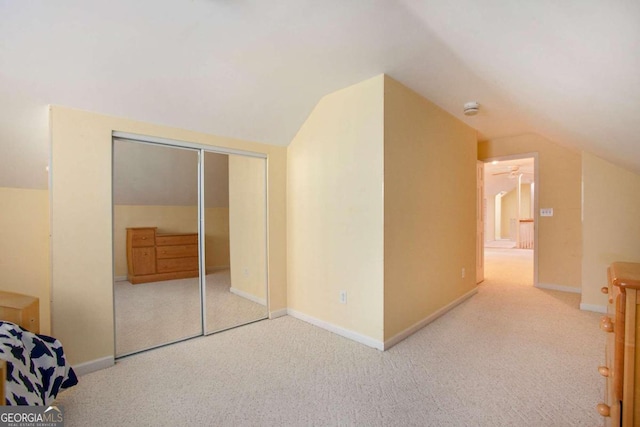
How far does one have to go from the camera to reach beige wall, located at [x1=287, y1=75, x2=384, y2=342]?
2426 mm

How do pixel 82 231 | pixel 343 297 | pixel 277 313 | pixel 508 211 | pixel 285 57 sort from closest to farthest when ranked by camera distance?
pixel 82 231 → pixel 285 57 → pixel 343 297 → pixel 277 313 → pixel 508 211

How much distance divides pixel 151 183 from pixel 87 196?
0.59 metres

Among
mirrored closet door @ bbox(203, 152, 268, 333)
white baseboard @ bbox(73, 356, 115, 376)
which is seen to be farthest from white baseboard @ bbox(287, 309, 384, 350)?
white baseboard @ bbox(73, 356, 115, 376)

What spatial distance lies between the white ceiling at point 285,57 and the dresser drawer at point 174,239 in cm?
101

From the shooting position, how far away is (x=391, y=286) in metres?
2.45

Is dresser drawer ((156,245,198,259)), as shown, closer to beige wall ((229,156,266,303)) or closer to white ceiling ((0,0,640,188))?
beige wall ((229,156,266,303))

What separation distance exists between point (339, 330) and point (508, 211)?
13.1 m

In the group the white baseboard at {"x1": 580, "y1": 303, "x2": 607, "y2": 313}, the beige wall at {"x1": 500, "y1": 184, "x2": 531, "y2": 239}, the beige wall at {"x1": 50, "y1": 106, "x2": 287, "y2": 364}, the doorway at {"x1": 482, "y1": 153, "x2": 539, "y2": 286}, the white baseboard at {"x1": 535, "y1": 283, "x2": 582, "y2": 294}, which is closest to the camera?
the beige wall at {"x1": 50, "y1": 106, "x2": 287, "y2": 364}

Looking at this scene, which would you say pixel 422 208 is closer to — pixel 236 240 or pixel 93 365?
pixel 236 240

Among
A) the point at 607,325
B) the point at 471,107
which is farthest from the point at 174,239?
the point at 471,107

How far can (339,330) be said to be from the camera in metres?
2.69

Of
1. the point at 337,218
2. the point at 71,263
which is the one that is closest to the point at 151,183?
the point at 71,263

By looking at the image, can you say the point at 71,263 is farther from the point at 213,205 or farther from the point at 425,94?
the point at 425,94

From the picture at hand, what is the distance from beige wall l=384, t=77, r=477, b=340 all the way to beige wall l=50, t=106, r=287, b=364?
2183 mm
